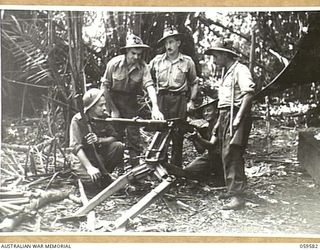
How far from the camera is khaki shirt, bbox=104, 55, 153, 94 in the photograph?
5.52 feet

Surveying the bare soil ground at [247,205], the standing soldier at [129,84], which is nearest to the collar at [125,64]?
the standing soldier at [129,84]

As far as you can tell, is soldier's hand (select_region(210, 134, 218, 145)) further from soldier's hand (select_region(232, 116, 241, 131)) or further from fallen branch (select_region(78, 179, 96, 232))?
fallen branch (select_region(78, 179, 96, 232))

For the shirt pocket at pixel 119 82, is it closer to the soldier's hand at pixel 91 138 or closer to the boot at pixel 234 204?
the soldier's hand at pixel 91 138

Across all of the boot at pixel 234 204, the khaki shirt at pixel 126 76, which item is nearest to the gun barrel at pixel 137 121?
the khaki shirt at pixel 126 76

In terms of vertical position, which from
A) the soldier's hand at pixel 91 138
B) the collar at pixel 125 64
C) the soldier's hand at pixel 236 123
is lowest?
the soldier's hand at pixel 91 138

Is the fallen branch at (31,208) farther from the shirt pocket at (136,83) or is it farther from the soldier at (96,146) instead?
the shirt pocket at (136,83)

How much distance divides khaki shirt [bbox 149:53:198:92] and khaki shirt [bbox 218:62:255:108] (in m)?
0.11

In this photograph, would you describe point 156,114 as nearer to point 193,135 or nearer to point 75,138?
point 193,135

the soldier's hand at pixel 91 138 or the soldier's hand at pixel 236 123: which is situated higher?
the soldier's hand at pixel 236 123

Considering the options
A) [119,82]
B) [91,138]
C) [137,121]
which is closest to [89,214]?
[91,138]

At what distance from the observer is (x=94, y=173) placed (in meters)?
1.66

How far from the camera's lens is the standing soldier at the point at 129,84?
167 centimetres

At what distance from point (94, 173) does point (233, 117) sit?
54 cm

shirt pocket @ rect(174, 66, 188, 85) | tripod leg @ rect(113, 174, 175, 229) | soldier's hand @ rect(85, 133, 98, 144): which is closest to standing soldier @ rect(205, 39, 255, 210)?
shirt pocket @ rect(174, 66, 188, 85)
